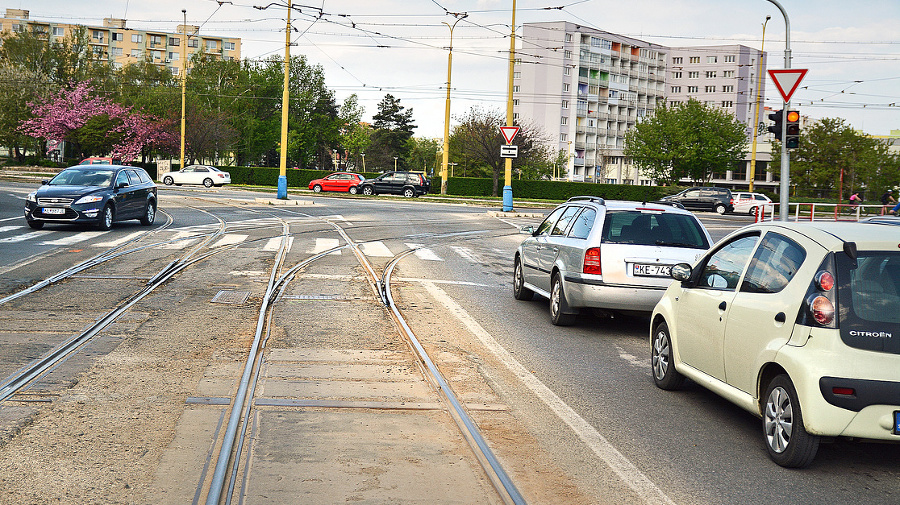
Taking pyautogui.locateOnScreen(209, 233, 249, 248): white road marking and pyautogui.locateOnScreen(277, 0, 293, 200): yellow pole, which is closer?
pyautogui.locateOnScreen(209, 233, 249, 248): white road marking

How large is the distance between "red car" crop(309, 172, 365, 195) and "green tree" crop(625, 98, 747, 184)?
90.6ft

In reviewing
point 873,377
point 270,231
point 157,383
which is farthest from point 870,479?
point 270,231

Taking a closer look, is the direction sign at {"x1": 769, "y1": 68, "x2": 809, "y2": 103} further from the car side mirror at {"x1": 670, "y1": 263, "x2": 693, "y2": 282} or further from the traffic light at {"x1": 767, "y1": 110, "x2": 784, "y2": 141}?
the car side mirror at {"x1": 670, "y1": 263, "x2": 693, "y2": 282}

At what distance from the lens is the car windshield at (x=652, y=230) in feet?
31.9

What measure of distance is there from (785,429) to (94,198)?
1785 centimetres

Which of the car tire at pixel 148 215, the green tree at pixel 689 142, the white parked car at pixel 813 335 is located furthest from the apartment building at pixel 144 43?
the white parked car at pixel 813 335

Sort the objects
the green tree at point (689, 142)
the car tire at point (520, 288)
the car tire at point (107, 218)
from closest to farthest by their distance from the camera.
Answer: the car tire at point (520, 288)
the car tire at point (107, 218)
the green tree at point (689, 142)

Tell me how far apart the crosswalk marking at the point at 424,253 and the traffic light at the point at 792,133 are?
707 cm

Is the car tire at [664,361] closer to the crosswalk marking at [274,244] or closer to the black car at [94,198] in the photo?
the crosswalk marking at [274,244]

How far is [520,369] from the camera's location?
7.62 meters

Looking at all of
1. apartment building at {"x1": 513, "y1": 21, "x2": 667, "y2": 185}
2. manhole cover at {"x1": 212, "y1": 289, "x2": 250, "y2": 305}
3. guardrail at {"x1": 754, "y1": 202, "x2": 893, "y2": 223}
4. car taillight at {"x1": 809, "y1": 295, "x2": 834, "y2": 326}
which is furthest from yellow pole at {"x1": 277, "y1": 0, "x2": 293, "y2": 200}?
apartment building at {"x1": 513, "y1": 21, "x2": 667, "y2": 185}

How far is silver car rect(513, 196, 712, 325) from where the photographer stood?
9.48 metres

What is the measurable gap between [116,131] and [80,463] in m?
72.5

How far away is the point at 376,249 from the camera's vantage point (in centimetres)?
1861
